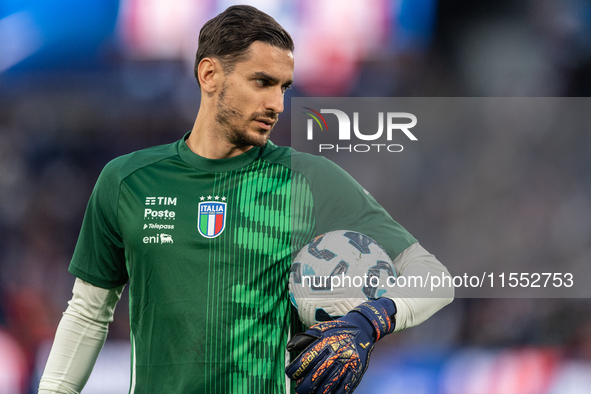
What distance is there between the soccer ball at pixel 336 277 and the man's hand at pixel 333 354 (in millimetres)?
222

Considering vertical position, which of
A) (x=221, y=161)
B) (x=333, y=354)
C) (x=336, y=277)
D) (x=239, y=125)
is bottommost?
(x=333, y=354)

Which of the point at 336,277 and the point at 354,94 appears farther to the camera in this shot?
the point at 354,94

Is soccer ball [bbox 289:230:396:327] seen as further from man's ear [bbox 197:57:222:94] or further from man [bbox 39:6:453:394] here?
man's ear [bbox 197:57:222:94]

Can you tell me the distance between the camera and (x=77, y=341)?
1.85 m

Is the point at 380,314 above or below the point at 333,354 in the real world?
above

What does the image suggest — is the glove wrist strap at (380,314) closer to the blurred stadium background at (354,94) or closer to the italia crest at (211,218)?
the italia crest at (211,218)

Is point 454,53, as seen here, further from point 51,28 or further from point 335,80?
point 51,28

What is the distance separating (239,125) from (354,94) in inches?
140

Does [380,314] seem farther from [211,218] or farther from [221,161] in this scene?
[221,161]

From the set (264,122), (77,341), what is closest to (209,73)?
(264,122)

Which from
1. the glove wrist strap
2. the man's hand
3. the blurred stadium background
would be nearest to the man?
the glove wrist strap

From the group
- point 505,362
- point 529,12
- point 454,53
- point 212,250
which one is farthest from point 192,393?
point 529,12

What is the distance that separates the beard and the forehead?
4.7 inches

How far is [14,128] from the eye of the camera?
5234 millimetres
